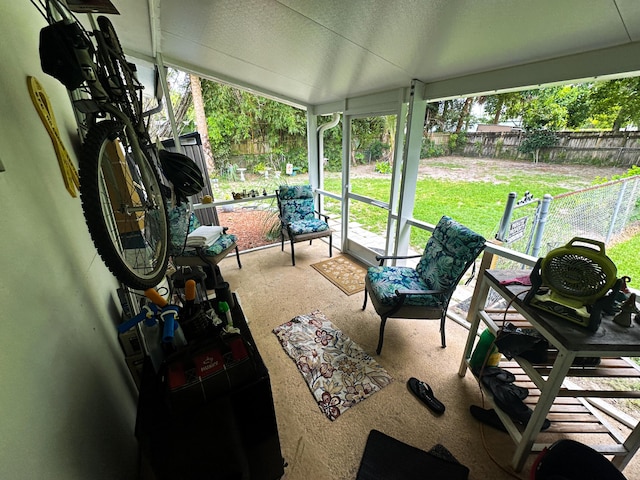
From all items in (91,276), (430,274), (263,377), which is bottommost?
(430,274)

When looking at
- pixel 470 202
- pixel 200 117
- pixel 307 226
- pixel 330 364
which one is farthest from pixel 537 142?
pixel 200 117

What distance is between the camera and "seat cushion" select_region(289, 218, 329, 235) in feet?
10.7

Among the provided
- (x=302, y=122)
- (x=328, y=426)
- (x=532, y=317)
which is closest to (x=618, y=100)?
(x=532, y=317)

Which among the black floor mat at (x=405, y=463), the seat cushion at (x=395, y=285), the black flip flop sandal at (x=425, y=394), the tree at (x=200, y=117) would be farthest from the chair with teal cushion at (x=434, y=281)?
the tree at (x=200, y=117)

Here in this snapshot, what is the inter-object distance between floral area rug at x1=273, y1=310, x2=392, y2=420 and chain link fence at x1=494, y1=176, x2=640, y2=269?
1.43m

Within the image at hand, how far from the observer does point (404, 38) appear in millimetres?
1392

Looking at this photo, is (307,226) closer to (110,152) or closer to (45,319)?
(110,152)

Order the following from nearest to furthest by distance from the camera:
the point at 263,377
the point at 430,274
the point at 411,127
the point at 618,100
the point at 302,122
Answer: the point at 263,377 < the point at 618,100 < the point at 430,274 < the point at 411,127 < the point at 302,122

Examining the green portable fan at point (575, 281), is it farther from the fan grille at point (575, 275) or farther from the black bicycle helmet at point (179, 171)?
the black bicycle helmet at point (179, 171)

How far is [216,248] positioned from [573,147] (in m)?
3.09

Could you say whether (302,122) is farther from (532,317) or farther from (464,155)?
(532,317)

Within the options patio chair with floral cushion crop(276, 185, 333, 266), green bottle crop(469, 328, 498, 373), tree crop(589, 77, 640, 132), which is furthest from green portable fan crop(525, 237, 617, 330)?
patio chair with floral cushion crop(276, 185, 333, 266)

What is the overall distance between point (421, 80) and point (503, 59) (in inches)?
28.0

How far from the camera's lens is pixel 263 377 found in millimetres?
894
